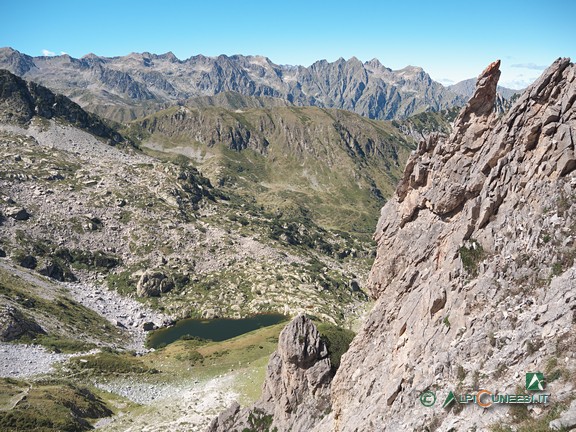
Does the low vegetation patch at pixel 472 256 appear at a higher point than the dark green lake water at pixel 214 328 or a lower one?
higher

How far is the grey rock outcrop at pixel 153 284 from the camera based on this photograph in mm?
159450

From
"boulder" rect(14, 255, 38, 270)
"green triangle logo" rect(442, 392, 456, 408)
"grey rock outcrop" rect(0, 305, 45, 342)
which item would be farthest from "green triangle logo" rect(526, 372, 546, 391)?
"boulder" rect(14, 255, 38, 270)

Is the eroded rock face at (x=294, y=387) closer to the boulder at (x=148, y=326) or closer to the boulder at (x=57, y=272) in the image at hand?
the boulder at (x=148, y=326)

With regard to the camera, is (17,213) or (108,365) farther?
(17,213)

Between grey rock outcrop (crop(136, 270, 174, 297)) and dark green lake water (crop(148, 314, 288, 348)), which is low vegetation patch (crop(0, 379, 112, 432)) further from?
grey rock outcrop (crop(136, 270, 174, 297))

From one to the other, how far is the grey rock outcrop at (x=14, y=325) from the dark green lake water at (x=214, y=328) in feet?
123

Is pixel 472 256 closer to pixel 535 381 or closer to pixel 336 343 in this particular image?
pixel 535 381

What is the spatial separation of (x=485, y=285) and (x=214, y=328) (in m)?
132

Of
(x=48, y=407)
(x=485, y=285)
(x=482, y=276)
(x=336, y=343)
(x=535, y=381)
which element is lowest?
(x=48, y=407)

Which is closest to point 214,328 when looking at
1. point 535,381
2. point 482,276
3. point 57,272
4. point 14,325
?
point 14,325

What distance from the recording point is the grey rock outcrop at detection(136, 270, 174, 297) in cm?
15945

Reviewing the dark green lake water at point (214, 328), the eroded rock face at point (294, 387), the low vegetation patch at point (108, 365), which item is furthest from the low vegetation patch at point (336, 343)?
the dark green lake water at point (214, 328)

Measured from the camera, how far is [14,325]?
96.0m

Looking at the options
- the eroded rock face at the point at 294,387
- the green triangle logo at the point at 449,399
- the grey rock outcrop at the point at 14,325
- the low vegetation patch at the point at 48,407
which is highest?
the green triangle logo at the point at 449,399
